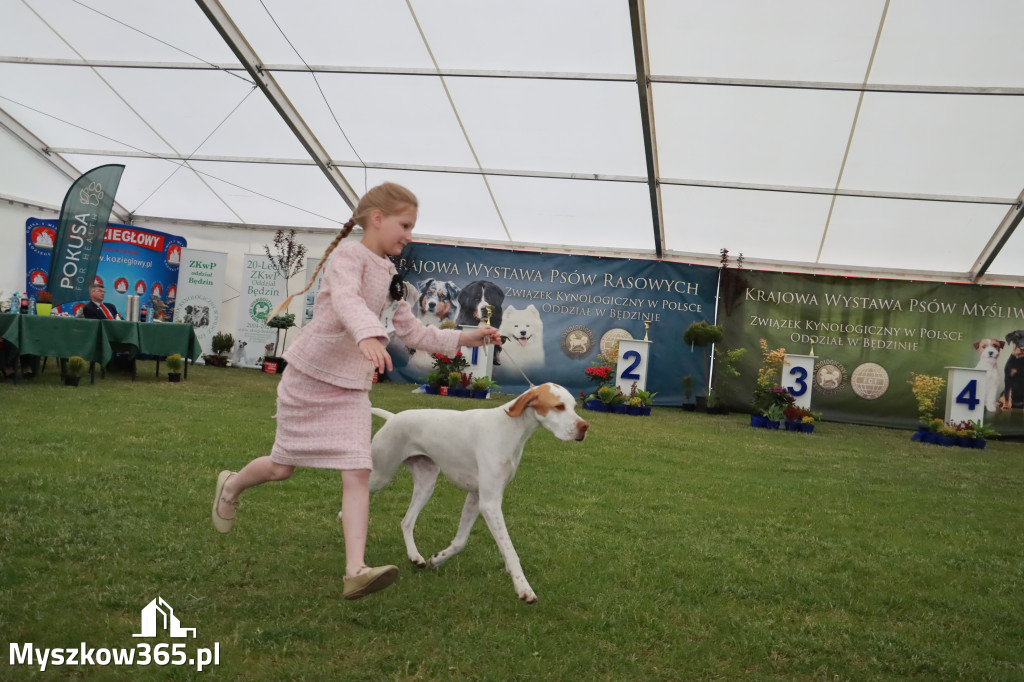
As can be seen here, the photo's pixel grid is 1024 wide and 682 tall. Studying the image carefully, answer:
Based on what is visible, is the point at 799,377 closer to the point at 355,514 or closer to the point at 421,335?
the point at 421,335

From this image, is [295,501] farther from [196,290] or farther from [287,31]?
[196,290]

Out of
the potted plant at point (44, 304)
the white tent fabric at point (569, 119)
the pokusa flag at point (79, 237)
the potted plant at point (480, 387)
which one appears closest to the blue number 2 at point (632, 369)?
the potted plant at point (480, 387)

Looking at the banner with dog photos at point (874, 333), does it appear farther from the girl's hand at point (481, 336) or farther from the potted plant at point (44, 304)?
the girl's hand at point (481, 336)

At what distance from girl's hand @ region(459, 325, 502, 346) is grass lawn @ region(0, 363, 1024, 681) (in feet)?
3.30

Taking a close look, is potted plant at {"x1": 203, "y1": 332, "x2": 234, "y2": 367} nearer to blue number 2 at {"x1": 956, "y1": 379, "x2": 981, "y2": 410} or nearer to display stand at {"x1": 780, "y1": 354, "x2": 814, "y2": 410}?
display stand at {"x1": 780, "y1": 354, "x2": 814, "y2": 410}

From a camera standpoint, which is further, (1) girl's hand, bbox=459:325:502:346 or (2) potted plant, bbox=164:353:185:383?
(2) potted plant, bbox=164:353:185:383

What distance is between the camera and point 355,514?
9.75 ft

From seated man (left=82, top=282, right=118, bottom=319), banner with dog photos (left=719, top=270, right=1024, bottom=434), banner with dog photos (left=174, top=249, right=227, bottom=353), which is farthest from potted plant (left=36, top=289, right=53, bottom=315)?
banner with dog photos (left=719, top=270, right=1024, bottom=434)

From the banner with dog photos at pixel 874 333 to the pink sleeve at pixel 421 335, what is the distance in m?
13.5

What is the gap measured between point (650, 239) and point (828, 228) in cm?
321

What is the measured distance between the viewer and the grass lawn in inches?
108

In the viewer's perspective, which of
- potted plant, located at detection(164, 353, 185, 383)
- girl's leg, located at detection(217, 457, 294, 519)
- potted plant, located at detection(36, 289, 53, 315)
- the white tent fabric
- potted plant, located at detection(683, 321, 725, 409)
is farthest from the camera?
potted plant, located at detection(683, 321, 725, 409)

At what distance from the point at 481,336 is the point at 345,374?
2.01 ft

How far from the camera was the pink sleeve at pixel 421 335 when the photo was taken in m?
3.44
